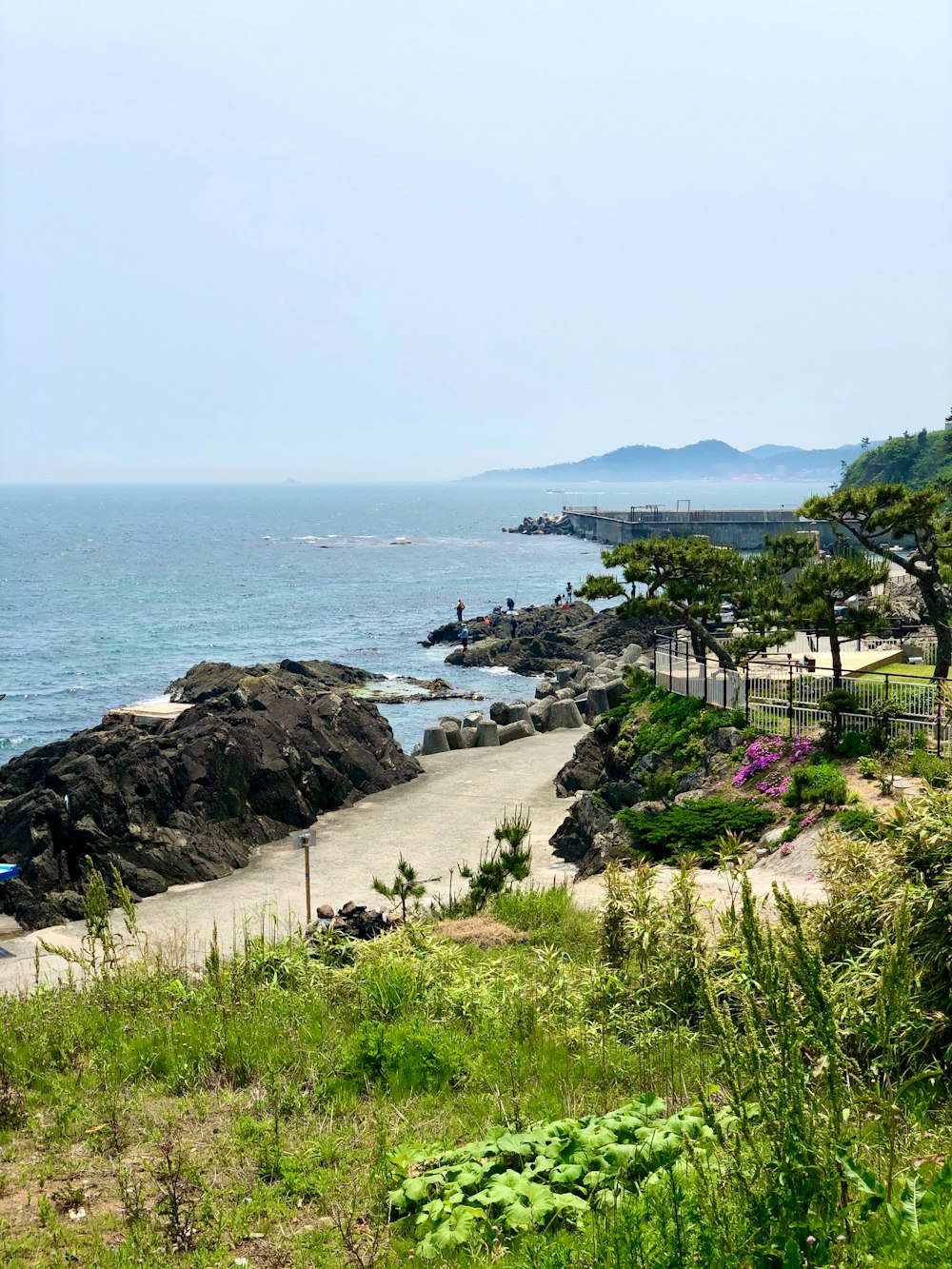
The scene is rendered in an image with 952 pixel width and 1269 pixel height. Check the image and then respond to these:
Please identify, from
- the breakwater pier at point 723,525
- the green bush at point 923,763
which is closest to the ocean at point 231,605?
the breakwater pier at point 723,525

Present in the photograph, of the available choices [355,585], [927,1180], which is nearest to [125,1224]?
[927,1180]

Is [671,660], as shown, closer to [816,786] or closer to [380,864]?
[816,786]

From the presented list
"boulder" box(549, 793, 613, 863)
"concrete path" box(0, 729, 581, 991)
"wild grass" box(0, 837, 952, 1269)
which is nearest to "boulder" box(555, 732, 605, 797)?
"concrete path" box(0, 729, 581, 991)

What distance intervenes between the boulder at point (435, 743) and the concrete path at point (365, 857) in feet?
10.6

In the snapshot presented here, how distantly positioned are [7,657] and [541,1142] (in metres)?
63.7

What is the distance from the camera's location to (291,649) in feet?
214

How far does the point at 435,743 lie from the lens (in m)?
35.3

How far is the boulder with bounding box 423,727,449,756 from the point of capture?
116 ft

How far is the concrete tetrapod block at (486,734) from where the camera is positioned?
35281mm

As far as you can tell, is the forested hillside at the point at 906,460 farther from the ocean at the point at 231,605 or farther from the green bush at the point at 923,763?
the green bush at the point at 923,763

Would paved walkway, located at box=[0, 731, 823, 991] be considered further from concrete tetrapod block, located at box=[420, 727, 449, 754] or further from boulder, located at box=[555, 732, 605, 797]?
concrete tetrapod block, located at box=[420, 727, 449, 754]

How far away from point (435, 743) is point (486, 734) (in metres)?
1.62

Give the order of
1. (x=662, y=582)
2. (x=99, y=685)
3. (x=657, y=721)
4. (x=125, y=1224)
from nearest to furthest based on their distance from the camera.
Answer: (x=125, y=1224) → (x=657, y=721) → (x=662, y=582) → (x=99, y=685)

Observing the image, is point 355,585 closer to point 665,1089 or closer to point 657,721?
point 657,721
